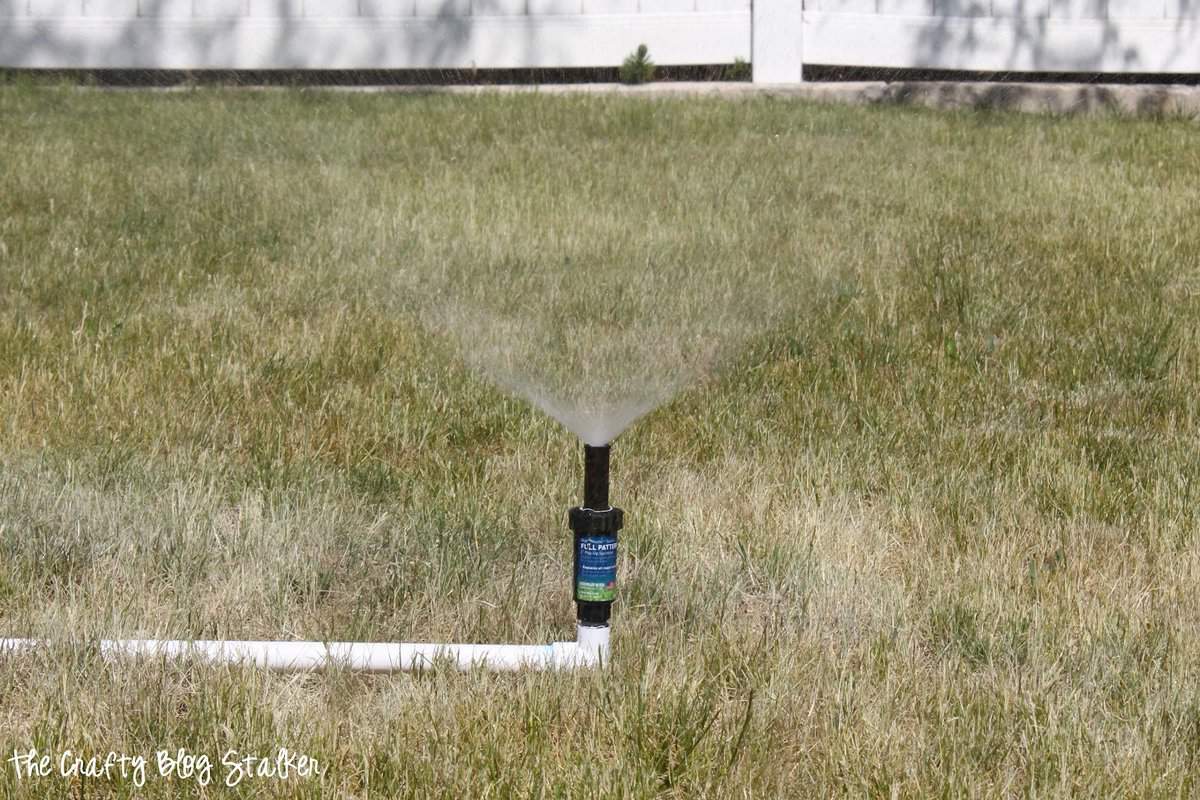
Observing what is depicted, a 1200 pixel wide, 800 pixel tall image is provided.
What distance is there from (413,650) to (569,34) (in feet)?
26.9

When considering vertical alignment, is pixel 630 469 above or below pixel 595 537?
below

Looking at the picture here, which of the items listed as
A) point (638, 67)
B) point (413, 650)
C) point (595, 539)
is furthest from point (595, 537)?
point (638, 67)

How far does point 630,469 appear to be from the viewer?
11.5ft

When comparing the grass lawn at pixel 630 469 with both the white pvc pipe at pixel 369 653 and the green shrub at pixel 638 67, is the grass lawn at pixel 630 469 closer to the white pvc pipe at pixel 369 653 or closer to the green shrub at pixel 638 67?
the white pvc pipe at pixel 369 653

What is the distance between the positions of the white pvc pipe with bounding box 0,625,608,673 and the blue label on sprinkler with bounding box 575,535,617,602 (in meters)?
0.08

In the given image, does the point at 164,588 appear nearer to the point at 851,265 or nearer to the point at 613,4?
the point at 851,265

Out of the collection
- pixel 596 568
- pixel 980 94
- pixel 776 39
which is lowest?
pixel 596 568

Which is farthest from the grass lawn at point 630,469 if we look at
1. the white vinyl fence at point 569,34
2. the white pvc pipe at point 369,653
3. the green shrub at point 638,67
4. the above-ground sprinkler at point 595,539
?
the white vinyl fence at point 569,34

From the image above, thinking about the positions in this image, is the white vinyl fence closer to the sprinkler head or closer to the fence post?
the fence post

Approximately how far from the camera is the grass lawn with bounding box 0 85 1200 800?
7.23ft

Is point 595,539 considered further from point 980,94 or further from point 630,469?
point 980,94

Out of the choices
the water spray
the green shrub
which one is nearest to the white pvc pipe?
the water spray

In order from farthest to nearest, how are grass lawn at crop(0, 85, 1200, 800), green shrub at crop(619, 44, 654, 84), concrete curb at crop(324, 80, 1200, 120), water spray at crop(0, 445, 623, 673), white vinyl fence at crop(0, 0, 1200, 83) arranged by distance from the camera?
1. white vinyl fence at crop(0, 0, 1200, 83)
2. green shrub at crop(619, 44, 654, 84)
3. concrete curb at crop(324, 80, 1200, 120)
4. water spray at crop(0, 445, 623, 673)
5. grass lawn at crop(0, 85, 1200, 800)

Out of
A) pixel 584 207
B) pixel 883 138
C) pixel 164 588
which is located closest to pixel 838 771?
pixel 164 588
